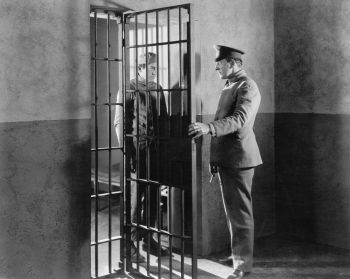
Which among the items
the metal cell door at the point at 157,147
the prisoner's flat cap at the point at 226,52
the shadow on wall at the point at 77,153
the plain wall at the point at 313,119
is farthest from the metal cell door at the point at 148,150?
the plain wall at the point at 313,119

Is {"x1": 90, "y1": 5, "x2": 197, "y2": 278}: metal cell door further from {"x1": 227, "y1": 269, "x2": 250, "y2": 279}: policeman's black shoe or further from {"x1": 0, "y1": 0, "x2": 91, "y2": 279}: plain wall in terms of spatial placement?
{"x1": 227, "y1": 269, "x2": 250, "y2": 279}: policeman's black shoe

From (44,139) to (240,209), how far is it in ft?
4.94

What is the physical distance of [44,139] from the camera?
10.4 ft

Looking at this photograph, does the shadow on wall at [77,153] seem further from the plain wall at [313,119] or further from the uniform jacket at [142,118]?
the plain wall at [313,119]

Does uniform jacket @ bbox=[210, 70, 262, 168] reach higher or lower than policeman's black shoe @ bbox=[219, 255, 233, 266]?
higher

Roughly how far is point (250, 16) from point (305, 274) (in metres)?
2.44

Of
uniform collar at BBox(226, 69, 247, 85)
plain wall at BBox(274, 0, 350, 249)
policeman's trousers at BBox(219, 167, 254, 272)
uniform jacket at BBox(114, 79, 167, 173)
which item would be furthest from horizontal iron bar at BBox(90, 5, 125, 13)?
plain wall at BBox(274, 0, 350, 249)

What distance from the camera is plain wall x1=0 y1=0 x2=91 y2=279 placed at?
3.03 m

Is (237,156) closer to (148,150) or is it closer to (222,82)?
(148,150)

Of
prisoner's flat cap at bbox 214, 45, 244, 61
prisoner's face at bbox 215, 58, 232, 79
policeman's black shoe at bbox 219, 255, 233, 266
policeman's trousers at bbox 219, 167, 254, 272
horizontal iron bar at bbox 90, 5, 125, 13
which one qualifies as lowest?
policeman's black shoe at bbox 219, 255, 233, 266

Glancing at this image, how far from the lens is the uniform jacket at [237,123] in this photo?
3359 millimetres

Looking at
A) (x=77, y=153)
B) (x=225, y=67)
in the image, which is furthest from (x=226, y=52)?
(x=77, y=153)

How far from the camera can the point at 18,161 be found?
3.07 m

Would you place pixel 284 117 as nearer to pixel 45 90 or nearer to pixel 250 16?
pixel 250 16
